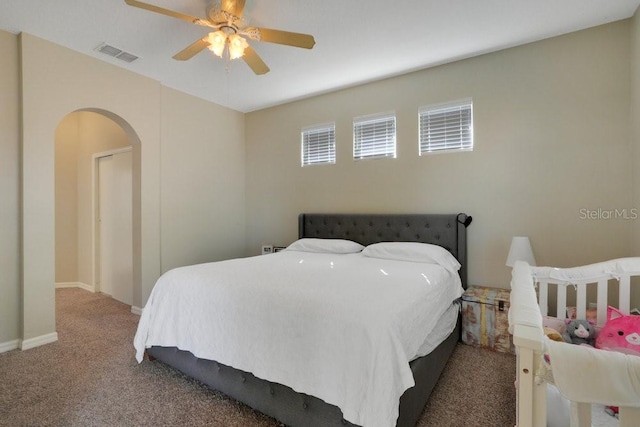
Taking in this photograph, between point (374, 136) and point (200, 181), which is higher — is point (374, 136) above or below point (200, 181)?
above

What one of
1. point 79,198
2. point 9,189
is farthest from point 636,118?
point 79,198

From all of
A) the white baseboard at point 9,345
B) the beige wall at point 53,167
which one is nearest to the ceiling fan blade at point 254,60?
the beige wall at point 53,167

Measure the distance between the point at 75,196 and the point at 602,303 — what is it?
659cm

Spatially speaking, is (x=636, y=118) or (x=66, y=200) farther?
(x=66, y=200)

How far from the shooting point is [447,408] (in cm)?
191

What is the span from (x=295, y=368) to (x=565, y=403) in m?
1.15

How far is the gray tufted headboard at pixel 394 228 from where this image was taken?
3.10 metres

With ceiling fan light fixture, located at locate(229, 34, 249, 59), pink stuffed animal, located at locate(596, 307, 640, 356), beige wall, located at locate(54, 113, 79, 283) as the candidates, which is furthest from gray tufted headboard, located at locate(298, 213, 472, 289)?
beige wall, located at locate(54, 113, 79, 283)

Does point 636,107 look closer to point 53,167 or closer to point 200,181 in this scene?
point 200,181

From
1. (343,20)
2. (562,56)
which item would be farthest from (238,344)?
(562,56)

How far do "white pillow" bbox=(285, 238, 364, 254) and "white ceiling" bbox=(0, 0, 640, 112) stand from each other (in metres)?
1.93

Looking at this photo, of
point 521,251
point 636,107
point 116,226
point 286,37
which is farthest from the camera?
point 116,226

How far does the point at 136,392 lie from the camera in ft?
6.88
